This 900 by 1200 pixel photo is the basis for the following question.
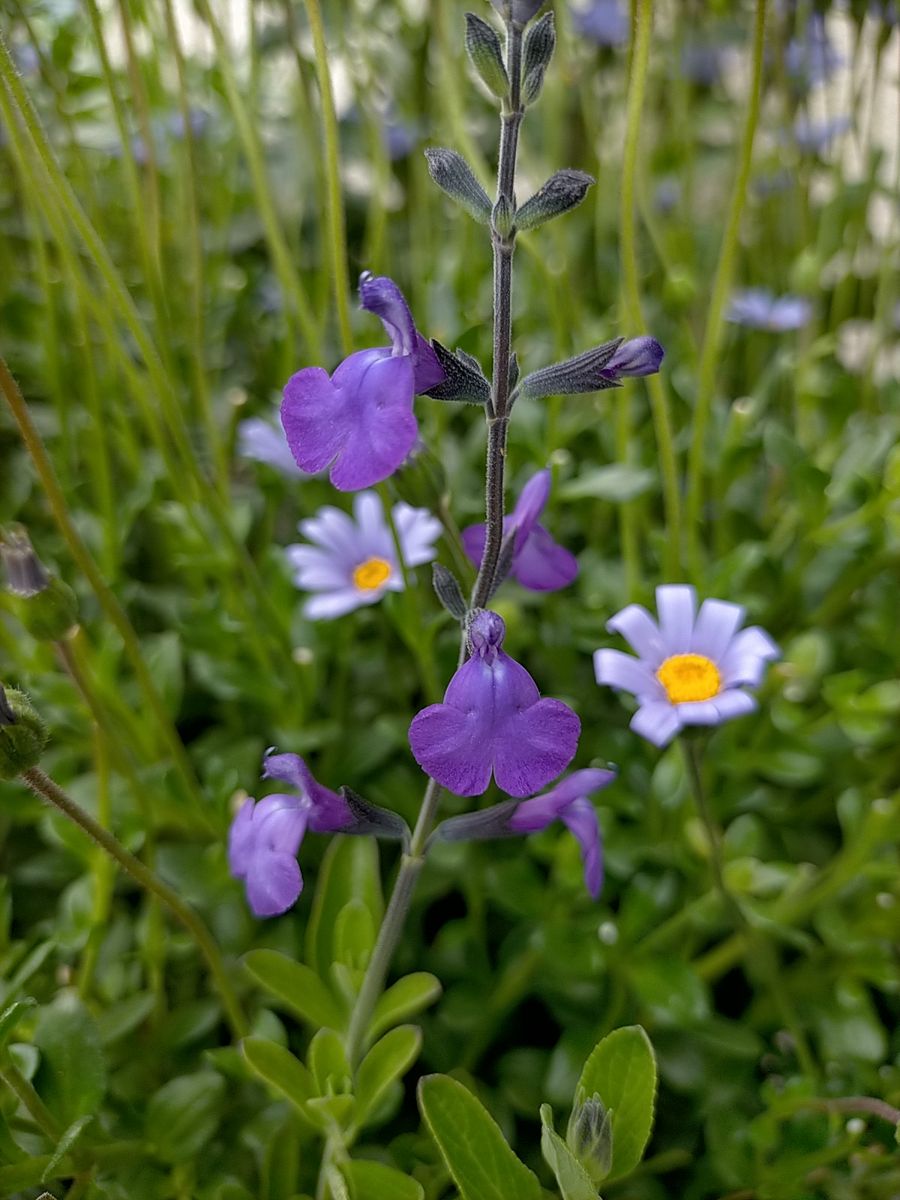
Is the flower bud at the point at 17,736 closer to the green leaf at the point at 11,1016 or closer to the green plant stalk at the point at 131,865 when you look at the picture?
the green plant stalk at the point at 131,865

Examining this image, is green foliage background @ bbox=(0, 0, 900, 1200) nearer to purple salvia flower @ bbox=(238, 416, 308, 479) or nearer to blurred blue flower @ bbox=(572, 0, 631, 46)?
purple salvia flower @ bbox=(238, 416, 308, 479)

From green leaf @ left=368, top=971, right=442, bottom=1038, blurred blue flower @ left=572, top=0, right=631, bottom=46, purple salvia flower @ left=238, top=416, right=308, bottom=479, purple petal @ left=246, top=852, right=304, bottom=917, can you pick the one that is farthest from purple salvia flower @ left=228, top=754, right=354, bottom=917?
blurred blue flower @ left=572, top=0, right=631, bottom=46

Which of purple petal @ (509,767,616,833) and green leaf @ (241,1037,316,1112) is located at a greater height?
purple petal @ (509,767,616,833)

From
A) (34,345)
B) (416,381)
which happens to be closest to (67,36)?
(34,345)

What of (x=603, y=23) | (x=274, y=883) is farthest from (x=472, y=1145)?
(x=603, y=23)

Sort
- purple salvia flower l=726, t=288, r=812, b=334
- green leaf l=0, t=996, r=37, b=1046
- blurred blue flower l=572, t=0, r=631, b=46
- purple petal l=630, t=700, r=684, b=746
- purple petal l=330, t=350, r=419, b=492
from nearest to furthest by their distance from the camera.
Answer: purple petal l=330, t=350, r=419, b=492 < green leaf l=0, t=996, r=37, b=1046 < purple petal l=630, t=700, r=684, b=746 < purple salvia flower l=726, t=288, r=812, b=334 < blurred blue flower l=572, t=0, r=631, b=46

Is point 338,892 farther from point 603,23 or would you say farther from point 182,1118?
point 603,23
